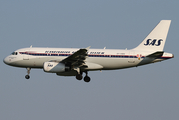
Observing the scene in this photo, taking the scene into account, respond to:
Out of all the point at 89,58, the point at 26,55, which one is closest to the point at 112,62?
the point at 89,58

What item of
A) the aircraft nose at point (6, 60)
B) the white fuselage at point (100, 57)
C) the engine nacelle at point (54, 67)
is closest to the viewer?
the engine nacelle at point (54, 67)

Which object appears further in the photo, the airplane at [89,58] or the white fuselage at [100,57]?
the white fuselage at [100,57]

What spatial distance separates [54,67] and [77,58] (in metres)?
3.82

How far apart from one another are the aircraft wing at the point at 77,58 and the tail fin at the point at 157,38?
10.3m

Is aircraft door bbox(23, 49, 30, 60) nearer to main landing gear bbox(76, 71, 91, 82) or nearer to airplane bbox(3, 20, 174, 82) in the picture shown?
airplane bbox(3, 20, 174, 82)

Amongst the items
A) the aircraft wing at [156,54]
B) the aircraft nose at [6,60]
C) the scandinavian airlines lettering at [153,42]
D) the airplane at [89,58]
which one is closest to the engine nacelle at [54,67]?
the airplane at [89,58]

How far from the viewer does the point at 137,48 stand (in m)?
55.7

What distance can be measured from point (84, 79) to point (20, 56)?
11427mm

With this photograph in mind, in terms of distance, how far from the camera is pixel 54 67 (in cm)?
5084

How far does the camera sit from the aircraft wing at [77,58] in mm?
49325

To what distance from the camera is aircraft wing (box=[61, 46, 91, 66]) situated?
1942 inches

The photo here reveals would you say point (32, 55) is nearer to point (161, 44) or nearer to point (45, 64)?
point (45, 64)

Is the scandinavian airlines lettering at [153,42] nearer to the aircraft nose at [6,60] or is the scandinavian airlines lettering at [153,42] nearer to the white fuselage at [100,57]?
the white fuselage at [100,57]

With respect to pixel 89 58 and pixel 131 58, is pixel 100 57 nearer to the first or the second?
pixel 89 58
